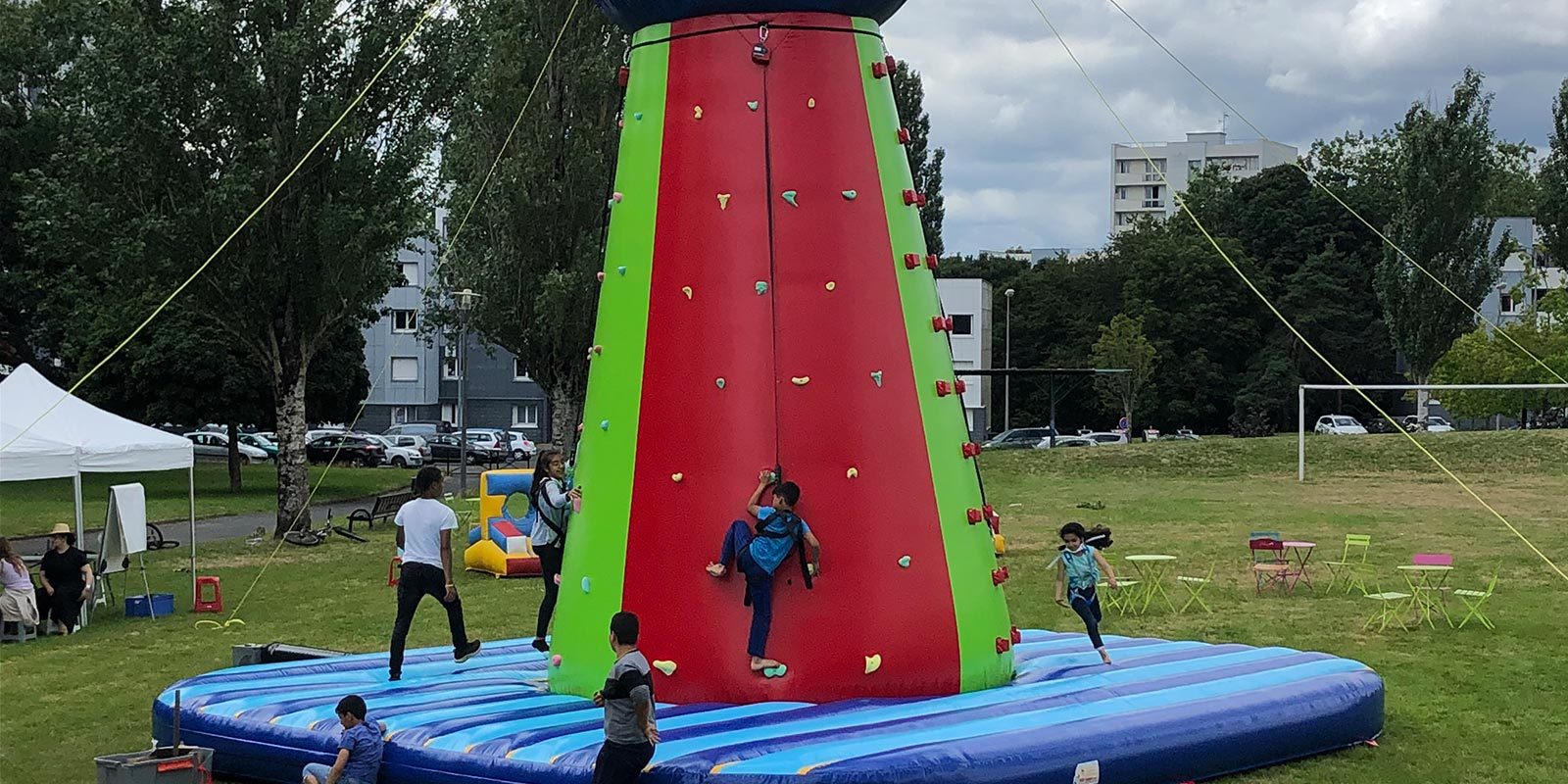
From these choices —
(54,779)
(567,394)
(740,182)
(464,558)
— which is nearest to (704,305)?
(740,182)

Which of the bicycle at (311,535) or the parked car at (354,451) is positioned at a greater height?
the parked car at (354,451)

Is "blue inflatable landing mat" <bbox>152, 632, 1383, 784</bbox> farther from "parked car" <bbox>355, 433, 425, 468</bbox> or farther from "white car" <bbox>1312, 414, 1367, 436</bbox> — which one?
"white car" <bbox>1312, 414, 1367, 436</bbox>

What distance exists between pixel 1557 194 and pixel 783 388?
39.2 meters

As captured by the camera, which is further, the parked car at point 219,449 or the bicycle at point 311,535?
the parked car at point 219,449

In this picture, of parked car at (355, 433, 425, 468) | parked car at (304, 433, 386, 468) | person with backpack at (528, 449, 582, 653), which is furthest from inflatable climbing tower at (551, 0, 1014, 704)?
parked car at (355, 433, 425, 468)

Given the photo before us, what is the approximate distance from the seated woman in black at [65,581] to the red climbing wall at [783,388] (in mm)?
9956

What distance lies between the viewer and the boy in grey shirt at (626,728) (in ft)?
26.2

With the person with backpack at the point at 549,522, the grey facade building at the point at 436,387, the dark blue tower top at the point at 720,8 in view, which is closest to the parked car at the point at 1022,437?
the grey facade building at the point at 436,387

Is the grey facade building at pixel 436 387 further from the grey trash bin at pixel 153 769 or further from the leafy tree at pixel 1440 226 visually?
the grey trash bin at pixel 153 769

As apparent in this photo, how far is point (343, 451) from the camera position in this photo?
54.3 metres

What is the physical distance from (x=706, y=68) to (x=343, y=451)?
4649 cm

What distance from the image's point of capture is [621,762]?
26.2 feet

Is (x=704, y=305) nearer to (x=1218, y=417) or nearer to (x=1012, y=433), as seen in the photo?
(x=1012, y=433)

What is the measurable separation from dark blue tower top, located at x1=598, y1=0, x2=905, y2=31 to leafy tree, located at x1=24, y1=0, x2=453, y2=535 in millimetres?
17393
